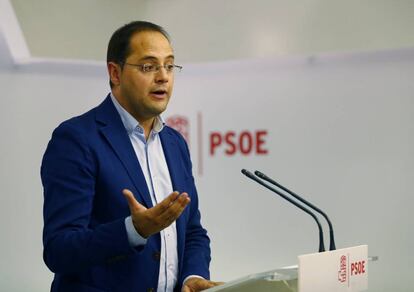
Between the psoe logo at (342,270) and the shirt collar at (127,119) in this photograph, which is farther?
the shirt collar at (127,119)

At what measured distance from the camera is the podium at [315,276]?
179 centimetres

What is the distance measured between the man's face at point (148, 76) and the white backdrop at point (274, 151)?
229 cm

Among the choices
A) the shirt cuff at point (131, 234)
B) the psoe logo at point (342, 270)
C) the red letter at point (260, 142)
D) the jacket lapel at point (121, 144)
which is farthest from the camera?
the red letter at point (260, 142)

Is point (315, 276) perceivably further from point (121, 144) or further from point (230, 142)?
point (230, 142)

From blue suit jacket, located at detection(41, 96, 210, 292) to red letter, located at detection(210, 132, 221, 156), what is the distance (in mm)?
2574

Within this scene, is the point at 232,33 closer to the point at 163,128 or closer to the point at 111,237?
the point at 163,128

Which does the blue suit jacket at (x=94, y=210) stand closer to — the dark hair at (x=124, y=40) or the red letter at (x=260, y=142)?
the dark hair at (x=124, y=40)

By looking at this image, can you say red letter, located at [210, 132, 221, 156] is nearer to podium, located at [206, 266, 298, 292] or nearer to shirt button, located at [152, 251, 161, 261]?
shirt button, located at [152, 251, 161, 261]

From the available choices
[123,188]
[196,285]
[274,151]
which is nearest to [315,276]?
[196,285]

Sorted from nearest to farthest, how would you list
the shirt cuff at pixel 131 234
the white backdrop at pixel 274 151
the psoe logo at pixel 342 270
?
the shirt cuff at pixel 131 234 < the psoe logo at pixel 342 270 < the white backdrop at pixel 274 151

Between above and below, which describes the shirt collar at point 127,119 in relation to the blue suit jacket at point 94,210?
above

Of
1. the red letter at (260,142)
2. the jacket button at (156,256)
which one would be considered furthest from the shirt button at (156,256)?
the red letter at (260,142)

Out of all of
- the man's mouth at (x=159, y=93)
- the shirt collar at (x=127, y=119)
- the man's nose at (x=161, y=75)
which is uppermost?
the man's nose at (x=161, y=75)

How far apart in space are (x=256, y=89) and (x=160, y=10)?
85 cm
